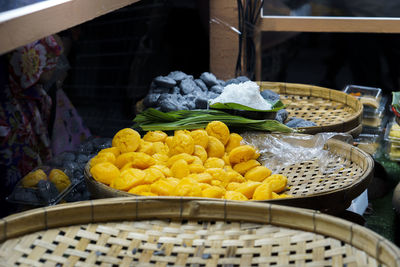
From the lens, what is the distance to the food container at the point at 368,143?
9.03 feet

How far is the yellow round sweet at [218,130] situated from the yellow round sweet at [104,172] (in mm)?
484

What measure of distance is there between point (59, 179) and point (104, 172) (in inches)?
9.6

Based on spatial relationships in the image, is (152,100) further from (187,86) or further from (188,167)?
(188,167)

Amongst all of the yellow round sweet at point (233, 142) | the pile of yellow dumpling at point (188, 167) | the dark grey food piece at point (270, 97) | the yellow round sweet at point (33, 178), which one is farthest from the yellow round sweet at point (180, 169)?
the dark grey food piece at point (270, 97)

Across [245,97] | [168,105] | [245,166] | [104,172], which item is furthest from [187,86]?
[104,172]

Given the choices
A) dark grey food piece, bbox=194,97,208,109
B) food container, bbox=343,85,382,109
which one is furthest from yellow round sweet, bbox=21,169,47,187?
food container, bbox=343,85,382,109

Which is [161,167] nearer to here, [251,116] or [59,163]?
[59,163]

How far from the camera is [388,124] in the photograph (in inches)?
114

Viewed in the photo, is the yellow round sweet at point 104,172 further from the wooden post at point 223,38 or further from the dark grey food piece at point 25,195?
the wooden post at point 223,38

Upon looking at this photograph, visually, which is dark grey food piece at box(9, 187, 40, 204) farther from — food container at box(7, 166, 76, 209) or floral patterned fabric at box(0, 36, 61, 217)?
floral patterned fabric at box(0, 36, 61, 217)

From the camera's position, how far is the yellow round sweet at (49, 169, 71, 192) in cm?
177

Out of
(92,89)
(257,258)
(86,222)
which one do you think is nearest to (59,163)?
(86,222)

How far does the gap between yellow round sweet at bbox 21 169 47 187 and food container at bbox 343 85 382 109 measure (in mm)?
1963

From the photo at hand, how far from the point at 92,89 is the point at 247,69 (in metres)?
1.02
